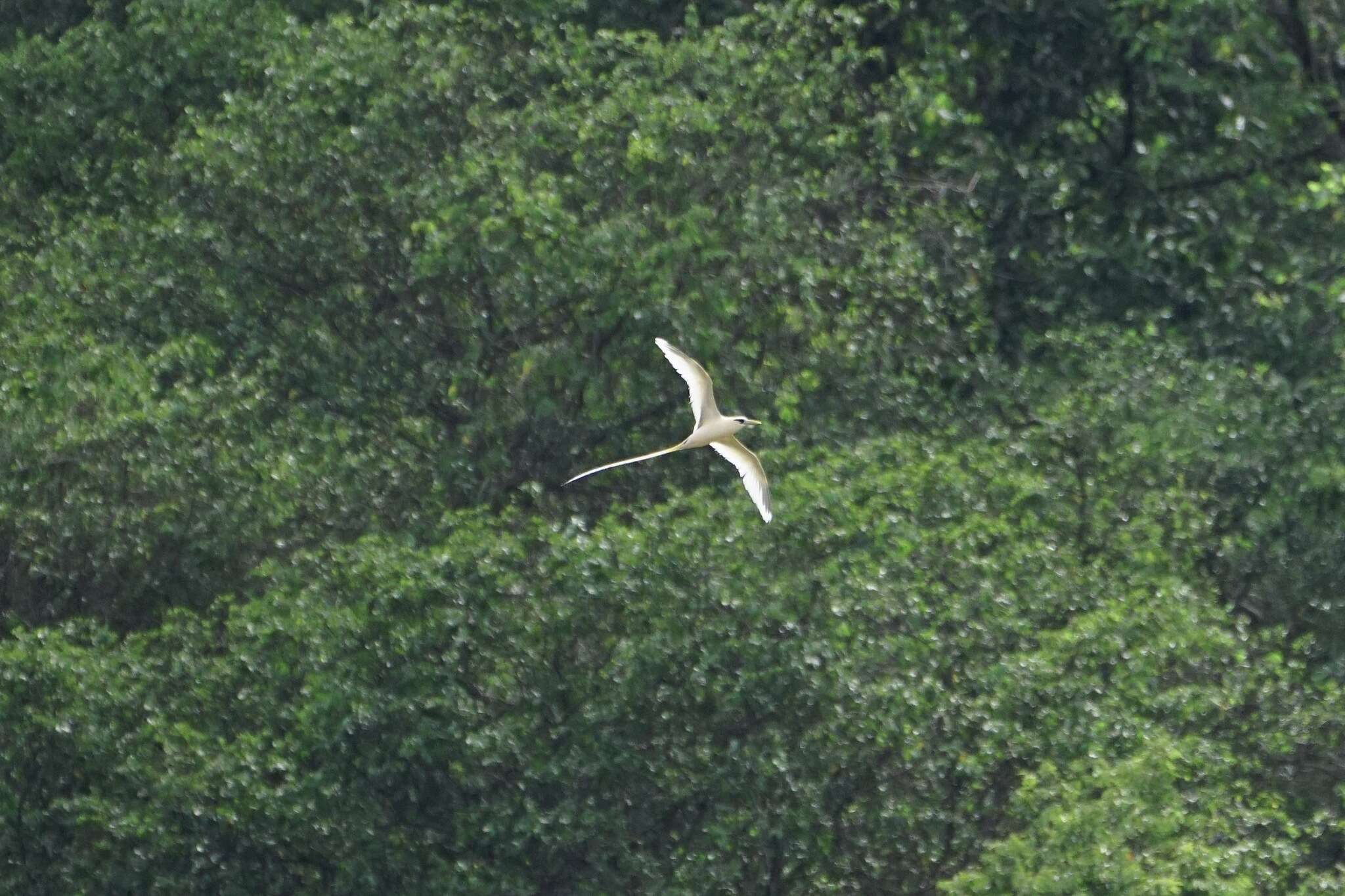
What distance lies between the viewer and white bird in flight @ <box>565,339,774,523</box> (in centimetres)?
1334

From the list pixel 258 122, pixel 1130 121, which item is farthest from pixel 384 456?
pixel 1130 121

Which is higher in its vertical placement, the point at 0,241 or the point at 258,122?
the point at 258,122

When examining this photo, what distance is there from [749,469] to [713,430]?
604mm

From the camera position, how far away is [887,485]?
15.9m

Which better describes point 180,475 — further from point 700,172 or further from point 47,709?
point 700,172

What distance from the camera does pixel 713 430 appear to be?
13.6m

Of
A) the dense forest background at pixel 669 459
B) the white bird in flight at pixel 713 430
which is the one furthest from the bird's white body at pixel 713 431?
the dense forest background at pixel 669 459

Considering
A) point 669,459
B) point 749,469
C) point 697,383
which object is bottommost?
point 669,459

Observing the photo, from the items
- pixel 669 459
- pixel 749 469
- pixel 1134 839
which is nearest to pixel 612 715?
pixel 749 469

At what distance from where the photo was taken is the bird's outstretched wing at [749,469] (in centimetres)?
1394

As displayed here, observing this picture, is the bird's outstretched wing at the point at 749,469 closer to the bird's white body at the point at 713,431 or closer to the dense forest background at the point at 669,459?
the bird's white body at the point at 713,431

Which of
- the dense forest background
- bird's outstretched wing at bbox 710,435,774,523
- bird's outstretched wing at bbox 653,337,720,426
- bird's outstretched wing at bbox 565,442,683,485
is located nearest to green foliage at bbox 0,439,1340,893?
the dense forest background

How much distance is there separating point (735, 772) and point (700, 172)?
4451 mm

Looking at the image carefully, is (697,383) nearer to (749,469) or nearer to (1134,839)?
(749,469)
